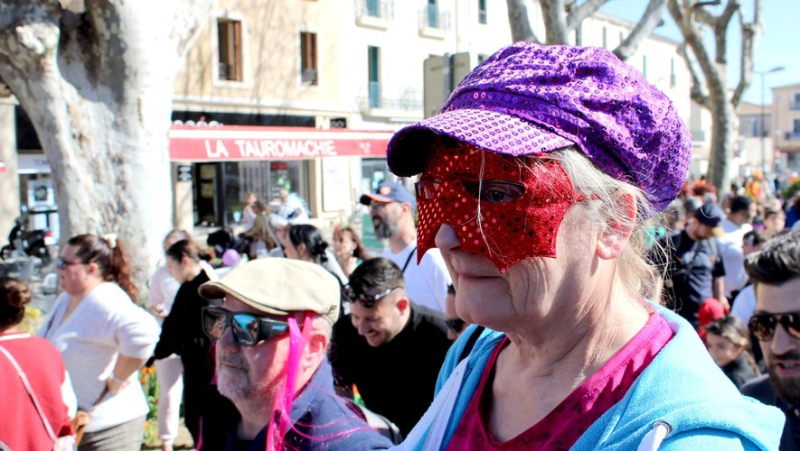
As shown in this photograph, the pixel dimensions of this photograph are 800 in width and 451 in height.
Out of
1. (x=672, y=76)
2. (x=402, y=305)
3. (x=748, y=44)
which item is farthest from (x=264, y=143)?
(x=672, y=76)

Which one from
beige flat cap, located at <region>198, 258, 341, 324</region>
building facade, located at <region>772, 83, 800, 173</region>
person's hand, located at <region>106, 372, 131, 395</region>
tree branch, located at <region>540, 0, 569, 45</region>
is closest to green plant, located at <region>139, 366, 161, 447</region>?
person's hand, located at <region>106, 372, 131, 395</region>

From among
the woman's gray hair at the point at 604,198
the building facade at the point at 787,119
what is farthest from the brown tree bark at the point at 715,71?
the building facade at the point at 787,119

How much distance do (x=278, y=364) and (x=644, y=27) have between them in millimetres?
10191

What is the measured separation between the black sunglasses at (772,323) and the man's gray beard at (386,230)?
295cm

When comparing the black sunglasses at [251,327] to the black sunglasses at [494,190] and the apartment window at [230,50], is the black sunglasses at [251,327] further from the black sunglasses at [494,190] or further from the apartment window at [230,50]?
Answer: the apartment window at [230,50]

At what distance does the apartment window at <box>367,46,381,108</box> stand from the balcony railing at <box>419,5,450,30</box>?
2874 millimetres

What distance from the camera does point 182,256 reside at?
5238mm

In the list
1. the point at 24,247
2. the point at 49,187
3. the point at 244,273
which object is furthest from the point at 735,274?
the point at 49,187

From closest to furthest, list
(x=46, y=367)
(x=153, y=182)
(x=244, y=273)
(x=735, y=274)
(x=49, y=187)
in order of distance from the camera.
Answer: (x=244, y=273) < (x=46, y=367) < (x=735, y=274) < (x=153, y=182) < (x=49, y=187)

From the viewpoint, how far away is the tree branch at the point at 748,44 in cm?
1842

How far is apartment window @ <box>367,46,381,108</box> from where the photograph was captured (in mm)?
27844

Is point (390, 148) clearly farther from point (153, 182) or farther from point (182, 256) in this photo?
point (153, 182)

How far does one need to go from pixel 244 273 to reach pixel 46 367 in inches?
46.9

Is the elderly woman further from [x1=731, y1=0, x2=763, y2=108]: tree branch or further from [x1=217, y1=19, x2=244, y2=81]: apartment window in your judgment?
[x1=217, y1=19, x2=244, y2=81]: apartment window
